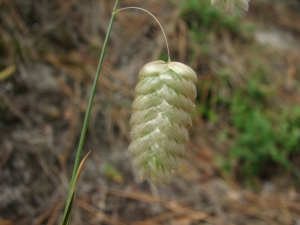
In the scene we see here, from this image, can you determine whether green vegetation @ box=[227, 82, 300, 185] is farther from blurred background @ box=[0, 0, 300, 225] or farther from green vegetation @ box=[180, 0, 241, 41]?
green vegetation @ box=[180, 0, 241, 41]

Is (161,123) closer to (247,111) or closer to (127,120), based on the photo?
(127,120)

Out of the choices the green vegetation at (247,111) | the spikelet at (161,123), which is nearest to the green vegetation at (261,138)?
the green vegetation at (247,111)

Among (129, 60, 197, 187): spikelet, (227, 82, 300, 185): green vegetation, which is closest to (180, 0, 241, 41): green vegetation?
(227, 82, 300, 185): green vegetation

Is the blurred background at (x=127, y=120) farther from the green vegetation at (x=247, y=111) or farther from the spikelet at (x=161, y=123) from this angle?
the spikelet at (x=161, y=123)

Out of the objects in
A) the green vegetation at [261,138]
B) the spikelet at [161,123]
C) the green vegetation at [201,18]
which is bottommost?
the green vegetation at [261,138]

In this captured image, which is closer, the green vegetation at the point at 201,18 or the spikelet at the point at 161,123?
the spikelet at the point at 161,123

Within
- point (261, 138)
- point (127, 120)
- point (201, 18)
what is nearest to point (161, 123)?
point (127, 120)
